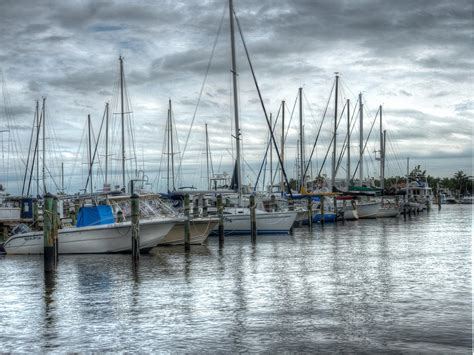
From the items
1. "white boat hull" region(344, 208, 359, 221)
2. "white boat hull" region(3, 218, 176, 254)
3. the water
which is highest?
"white boat hull" region(3, 218, 176, 254)

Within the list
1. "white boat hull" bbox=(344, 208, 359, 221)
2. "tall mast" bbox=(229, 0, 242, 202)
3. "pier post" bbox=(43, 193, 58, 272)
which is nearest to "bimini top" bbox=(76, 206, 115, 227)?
"pier post" bbox=(43, 193, 58, 272)

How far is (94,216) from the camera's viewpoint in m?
32.8

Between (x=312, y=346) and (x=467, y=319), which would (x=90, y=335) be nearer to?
(x=312, y=346)

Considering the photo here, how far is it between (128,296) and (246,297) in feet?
11.5

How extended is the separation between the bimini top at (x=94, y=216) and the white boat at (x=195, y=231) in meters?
6.03

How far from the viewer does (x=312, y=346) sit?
43.2 ft

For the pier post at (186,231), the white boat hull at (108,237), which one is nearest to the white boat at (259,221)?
the pier post at (186,231)

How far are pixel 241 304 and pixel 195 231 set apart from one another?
21930 millimetres

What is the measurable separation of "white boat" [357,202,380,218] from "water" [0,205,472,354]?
45852 millimetres

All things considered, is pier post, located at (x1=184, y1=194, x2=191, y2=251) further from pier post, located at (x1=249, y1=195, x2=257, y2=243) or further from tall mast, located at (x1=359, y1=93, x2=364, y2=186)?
tall mast, located at (x1=359, y1=93, x2=364, y2=186)

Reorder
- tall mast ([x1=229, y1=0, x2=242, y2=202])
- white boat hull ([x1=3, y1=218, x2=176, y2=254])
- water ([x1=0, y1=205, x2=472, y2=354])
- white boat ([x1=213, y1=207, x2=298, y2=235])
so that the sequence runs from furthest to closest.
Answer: white boat ([x1=213, y1=207, x2=298, y2=235]) < tall mast ([x1=229, y1=0, x2=242, y2=202]) < white boat hull ([x1=3, y1=218, x2=176, y2=254]) < water ([x1=0, y1=205, x2=472, y2=354])

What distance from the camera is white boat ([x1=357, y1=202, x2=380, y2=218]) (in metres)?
77.5

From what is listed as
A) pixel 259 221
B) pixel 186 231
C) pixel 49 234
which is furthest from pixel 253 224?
pixel 49 234

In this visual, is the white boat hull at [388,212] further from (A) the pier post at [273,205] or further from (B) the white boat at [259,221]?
(B) the white boat at [259,221]
